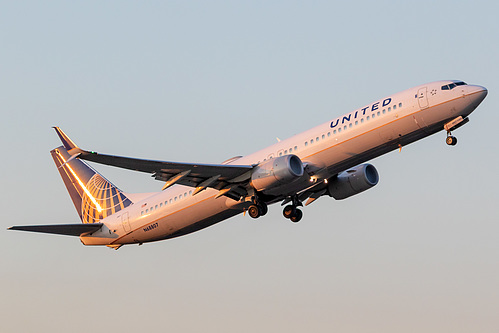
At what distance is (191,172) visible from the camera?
40094mm

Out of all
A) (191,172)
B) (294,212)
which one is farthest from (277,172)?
(294,212)

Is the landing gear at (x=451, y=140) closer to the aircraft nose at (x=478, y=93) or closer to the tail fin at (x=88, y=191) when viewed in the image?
the aircraft nose at (x=478, y=93)

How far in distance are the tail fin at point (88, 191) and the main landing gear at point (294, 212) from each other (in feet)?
32.5

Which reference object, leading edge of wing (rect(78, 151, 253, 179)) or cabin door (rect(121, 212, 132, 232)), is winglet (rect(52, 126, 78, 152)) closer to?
leading edge of wing (rect(78, 151, 253, 179))

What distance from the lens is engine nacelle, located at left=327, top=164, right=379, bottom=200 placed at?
1754 inches

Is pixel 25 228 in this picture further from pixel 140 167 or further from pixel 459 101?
pixel 459 101

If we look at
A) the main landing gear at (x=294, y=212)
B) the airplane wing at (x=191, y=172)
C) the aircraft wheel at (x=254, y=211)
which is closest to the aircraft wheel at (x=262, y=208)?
the aircraft wheel at (x=254, y=211)

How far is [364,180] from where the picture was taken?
44.5m

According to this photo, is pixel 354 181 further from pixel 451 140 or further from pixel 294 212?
pixel 451 140

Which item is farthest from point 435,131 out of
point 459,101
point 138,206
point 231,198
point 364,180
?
point 138,206

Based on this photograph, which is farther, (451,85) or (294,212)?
(294,212)

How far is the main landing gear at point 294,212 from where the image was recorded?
45.7 meters

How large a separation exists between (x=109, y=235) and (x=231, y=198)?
925 cm

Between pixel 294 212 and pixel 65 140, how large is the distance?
1431 cm
